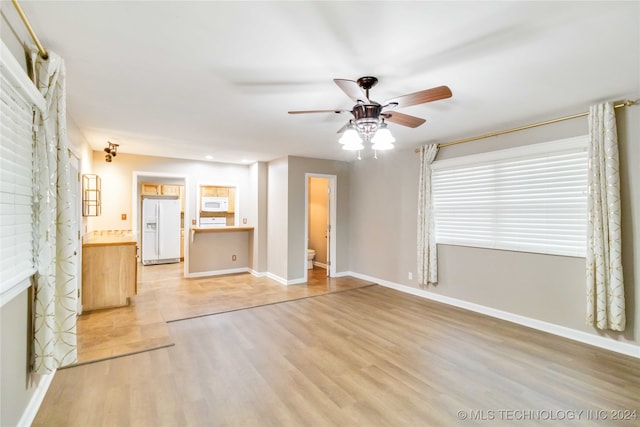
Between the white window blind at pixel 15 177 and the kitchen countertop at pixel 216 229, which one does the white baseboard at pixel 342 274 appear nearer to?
the kitchen countertop at pixel 216 229

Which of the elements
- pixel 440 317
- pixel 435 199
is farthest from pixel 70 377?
pixel 435 199

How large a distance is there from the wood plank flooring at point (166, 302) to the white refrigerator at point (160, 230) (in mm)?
613

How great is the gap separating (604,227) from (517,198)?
93cm

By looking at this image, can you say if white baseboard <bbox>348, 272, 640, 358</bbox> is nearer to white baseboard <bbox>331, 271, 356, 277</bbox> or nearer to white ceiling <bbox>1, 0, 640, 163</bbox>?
white baseboard <bbox>331, 271, 356, 277</bbox>

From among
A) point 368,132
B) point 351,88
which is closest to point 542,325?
point 368,132

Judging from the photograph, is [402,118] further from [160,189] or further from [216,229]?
[160,189]

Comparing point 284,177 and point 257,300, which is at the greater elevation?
point 284,177

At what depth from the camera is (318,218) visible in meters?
7.55

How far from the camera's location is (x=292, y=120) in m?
3.53

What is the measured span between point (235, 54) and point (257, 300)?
3515mm

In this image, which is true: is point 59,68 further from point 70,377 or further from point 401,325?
point 401,325

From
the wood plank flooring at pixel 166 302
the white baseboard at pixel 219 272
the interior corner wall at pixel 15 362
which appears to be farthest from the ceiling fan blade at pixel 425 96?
the white baseboard at pixel 219 272

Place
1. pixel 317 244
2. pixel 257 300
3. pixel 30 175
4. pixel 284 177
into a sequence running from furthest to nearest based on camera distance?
pixel 317 244 → pixel 284 177 → pixel 257 300 → pixel 30 175

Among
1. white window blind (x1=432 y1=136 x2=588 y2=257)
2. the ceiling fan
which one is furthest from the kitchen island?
white window blind (x1=432 y1=136 x2=588 y2=257)
